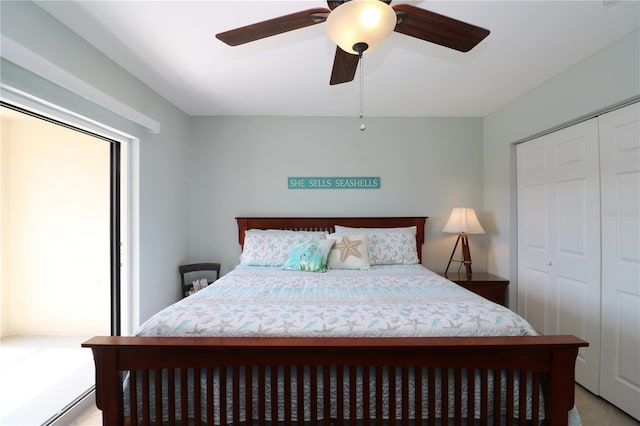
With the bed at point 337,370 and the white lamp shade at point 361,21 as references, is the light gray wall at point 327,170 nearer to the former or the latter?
the bed at point 337,370

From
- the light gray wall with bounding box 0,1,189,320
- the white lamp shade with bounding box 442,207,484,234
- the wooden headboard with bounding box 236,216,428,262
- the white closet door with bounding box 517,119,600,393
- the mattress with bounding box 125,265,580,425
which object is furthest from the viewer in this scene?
the wooden headboard with bounding box 236,216,428,262

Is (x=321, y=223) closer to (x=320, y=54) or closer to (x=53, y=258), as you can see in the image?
(x=320, y=54)

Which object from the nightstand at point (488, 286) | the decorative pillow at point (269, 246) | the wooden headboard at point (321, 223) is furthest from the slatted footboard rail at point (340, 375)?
the wooden headboard at point (321, 223)

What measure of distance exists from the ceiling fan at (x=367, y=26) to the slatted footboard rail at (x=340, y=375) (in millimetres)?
1266

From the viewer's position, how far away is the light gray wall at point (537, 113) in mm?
1837

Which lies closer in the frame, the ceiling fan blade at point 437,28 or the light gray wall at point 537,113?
the ceiling fan blade at point 437,28

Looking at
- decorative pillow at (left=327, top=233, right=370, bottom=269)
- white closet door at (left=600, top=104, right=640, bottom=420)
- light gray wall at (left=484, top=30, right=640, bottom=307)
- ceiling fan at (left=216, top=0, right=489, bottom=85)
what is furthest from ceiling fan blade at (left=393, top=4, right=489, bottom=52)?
decorative pillow at (left=327, top=233, right=370, bottom=269)

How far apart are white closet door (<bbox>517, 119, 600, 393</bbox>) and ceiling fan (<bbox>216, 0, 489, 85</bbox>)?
1576mm

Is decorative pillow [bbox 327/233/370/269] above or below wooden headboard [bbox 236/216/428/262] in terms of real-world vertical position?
below

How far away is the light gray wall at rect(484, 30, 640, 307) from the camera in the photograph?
1837 mm

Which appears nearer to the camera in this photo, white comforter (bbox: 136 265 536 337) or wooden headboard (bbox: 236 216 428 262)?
white comforter (bbox: 136 265 536 337)

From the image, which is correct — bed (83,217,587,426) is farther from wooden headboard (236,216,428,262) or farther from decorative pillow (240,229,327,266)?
wooden headboard (236,216,428,262)

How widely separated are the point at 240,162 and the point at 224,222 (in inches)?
28.6

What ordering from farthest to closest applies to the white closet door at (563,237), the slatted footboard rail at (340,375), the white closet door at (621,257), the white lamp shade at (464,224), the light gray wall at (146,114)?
the white lamp shade at (464,224) < the white closet door at (563,237) < the white closet door at (621,257) < the light gray wall at (146,114) < the slatted footboard rail at (340,375)
